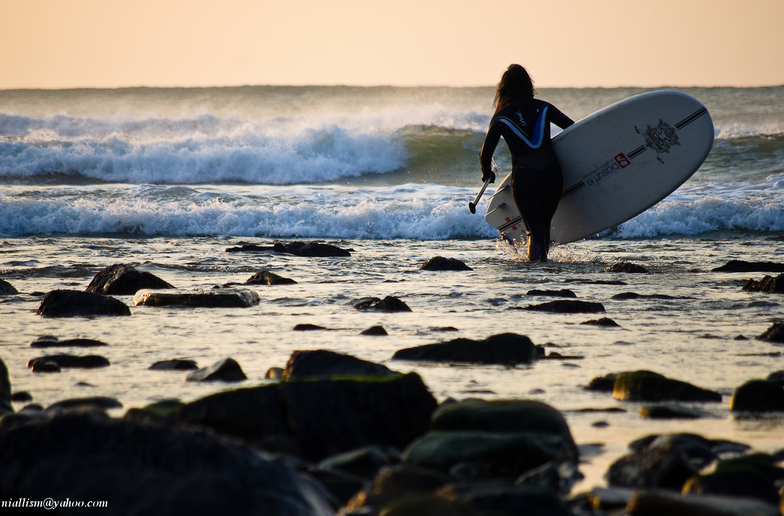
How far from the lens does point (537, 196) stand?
22.6 feet

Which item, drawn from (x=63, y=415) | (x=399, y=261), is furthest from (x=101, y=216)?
(x=63, y=415)

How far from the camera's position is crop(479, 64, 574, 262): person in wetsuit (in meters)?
6.73

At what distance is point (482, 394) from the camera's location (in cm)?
263

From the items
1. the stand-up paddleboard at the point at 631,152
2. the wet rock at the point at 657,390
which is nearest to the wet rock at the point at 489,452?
the wet rock at the point at 657,390

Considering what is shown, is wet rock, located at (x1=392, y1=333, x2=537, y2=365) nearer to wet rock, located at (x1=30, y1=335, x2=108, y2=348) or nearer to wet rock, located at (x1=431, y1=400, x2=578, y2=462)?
wet rock, located at (x1=431, y1=400, x2=578, y2=462)

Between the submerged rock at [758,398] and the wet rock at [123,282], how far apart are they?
149 inches

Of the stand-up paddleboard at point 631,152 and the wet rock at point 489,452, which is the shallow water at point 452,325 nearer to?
the wet rock at point 489,452

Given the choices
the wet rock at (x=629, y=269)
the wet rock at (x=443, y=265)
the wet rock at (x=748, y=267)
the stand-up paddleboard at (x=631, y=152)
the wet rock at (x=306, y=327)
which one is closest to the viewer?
the wet rock at (x=306, y=327)

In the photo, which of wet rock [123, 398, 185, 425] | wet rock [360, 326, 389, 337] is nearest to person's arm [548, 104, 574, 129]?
wet rock [360, 326, 389, 337]

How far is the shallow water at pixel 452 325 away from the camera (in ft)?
8.61

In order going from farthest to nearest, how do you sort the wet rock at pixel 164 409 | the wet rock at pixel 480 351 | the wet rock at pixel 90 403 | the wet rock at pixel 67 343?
1. the wet rock at pixel 67 343
2. the wet rock at pixel 480 351
3. the wet rock at pixel 90 403
4. the wet rock at pixel 164 409

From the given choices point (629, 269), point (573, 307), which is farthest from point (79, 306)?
point (629, 269)

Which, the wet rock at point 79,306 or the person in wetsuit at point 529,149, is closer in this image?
the wet rock at point 79,306

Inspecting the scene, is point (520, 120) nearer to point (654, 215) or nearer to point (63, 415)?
point (654, 215)
